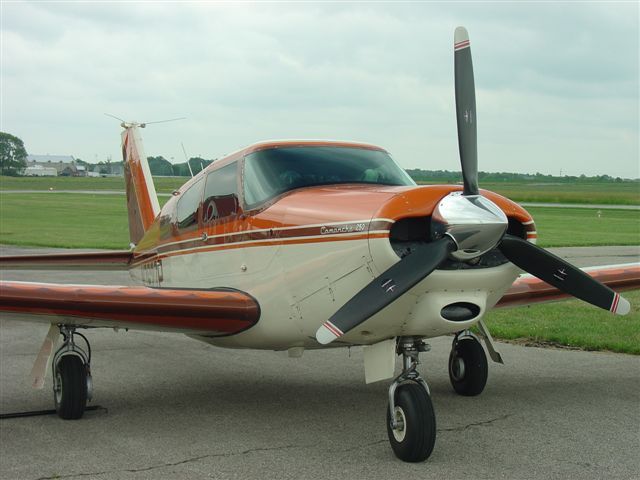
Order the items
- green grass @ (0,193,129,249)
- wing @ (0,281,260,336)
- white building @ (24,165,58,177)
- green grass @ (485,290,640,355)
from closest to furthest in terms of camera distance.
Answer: wing @ (0,281,260,336), green grass @ (485,290,640,355), green grass @ (0,193,129,249), white building @ (24,165,58,177)

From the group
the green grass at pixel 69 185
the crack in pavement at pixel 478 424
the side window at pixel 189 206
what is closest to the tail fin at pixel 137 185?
the side window at pixel 189 206

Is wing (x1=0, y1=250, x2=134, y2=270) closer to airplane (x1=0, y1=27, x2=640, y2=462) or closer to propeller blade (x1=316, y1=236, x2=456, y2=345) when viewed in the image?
airplane (x1=0, y1=27, x2=640, y2=462)

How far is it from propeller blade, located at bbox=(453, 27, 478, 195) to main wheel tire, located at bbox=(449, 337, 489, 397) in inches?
106

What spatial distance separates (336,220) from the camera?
582 cm

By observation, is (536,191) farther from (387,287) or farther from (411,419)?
(387,287)

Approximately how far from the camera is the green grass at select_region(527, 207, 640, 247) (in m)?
28.8

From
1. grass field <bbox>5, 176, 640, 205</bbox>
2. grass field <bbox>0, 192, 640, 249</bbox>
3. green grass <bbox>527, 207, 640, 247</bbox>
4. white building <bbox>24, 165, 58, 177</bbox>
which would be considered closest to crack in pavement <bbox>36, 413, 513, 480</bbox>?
green grass <bbox>527, 207, 640, 247</bbox>

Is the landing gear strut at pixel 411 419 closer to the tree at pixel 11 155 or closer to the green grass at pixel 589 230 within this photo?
the green grass at pixel 589 230

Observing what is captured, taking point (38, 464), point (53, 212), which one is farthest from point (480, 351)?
point (53, 212)

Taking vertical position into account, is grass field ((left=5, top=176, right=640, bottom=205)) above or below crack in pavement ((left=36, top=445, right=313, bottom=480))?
below

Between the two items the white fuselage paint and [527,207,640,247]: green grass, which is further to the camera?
[527,207,640,247]: green grass

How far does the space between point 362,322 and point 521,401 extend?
8.92ft

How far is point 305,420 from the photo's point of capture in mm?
6863

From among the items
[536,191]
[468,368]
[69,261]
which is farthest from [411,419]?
[536,191]
